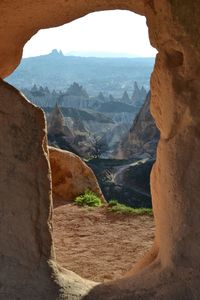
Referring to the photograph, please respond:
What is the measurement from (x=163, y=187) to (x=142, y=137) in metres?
24.7

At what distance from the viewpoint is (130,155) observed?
28766mm

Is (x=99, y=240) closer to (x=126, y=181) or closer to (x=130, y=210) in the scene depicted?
(x=130, y=210)

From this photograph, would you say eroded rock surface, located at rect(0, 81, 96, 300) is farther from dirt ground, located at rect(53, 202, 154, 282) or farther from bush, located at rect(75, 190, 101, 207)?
bush, located at rect(75, 190, 101, 207)

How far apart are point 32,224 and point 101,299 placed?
0.68 metres

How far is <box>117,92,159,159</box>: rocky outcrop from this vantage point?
27.0 meters

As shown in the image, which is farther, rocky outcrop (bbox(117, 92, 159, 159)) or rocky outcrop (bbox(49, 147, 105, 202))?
rocky outcrop (bbox(117, 92, 159, 159))

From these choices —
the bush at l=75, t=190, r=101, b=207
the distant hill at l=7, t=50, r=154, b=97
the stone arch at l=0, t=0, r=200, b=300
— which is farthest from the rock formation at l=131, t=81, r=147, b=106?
the stone arch at l=0, t=0, r=200, b=300

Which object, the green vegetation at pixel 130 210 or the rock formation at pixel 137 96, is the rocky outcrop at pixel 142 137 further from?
the rock formation at pixel 137 96

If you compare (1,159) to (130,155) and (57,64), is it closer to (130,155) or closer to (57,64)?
(130,155)

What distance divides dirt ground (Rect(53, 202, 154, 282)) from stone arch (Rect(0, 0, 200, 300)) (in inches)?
93.0

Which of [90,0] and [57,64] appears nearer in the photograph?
[90,0]

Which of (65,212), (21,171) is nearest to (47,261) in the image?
(21,171)

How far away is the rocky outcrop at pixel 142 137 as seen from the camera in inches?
1063

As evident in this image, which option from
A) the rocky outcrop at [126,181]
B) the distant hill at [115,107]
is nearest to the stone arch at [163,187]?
the rocky outcrop at [126,181]
